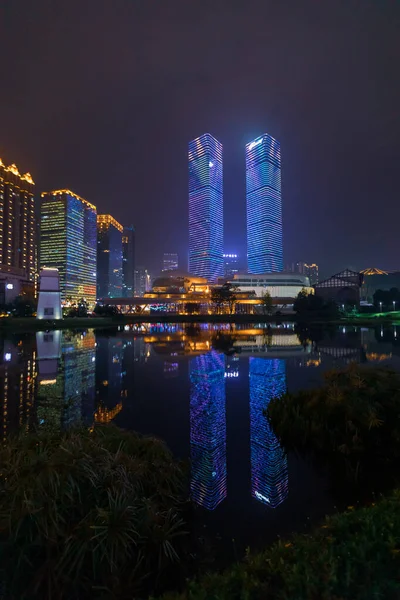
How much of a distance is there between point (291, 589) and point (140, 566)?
2.14 metres

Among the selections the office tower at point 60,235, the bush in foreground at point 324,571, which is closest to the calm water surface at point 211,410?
the bush in foreground at point 324,571

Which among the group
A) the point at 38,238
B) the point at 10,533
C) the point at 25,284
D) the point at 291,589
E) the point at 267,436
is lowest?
the point at 267,436

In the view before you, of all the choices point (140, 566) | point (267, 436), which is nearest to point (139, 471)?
point (140, 566)

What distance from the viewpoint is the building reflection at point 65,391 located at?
10508 millimetres

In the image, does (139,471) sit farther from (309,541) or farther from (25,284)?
(25,284)

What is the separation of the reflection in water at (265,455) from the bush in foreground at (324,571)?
2521mm

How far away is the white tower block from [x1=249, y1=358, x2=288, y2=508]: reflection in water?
62.1m

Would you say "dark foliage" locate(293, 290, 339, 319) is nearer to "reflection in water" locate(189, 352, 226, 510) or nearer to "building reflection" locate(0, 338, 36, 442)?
"reflection in water" locate(189, 352, 226, 510)

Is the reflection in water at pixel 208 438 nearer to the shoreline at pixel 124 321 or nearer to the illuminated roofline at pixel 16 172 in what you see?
the shoreline at pixel 124 321

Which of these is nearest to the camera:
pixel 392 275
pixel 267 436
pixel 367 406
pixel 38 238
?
pixel 367 406

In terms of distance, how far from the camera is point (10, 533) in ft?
13.7

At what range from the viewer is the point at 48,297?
6800cm

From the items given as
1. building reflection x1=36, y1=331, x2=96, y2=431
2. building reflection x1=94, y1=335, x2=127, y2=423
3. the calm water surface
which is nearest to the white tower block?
the calm water surface

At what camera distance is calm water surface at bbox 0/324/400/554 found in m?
5.98
